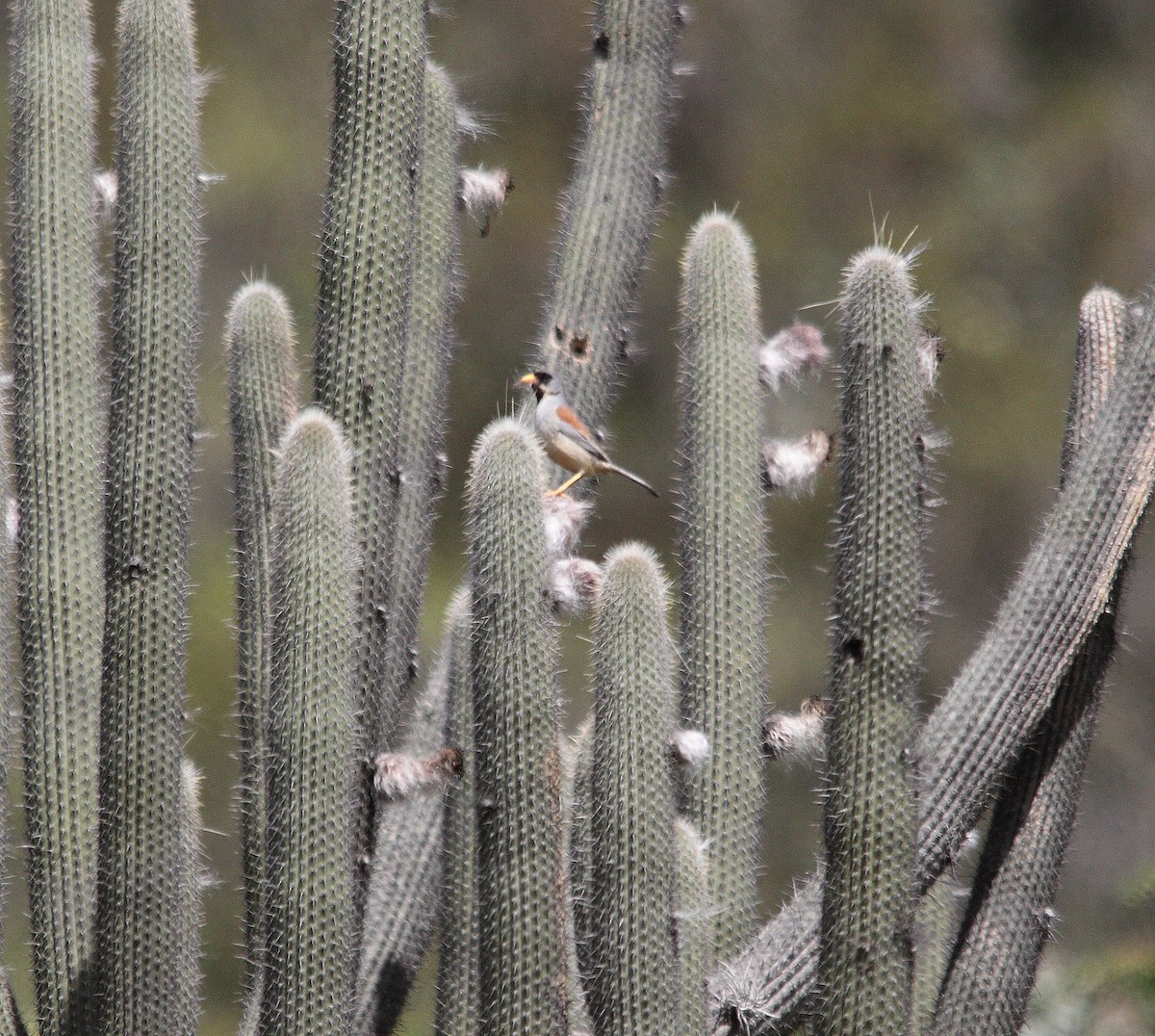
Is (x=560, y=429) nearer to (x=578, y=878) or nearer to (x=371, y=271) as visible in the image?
(x=371, y=271)

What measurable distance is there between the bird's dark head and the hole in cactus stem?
4.49ft

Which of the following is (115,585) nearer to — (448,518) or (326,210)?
(326,210)

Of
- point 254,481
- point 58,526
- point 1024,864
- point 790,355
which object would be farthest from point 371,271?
point 1024,864

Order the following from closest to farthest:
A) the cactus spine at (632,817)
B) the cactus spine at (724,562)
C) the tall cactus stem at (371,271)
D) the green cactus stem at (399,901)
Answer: the cactus spine at (632,817) → the tall cactus stem at (371,271) → the green cactus stem at (399,901) → the cactus spine at (724,562)

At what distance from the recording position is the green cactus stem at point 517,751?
2959mm

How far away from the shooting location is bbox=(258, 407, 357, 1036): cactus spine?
2967mm

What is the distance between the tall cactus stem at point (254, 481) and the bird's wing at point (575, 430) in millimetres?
756

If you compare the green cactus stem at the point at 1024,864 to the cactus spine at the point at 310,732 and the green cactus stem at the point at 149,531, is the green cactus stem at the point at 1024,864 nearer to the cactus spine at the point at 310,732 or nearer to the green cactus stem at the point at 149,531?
the cactus spine at the point at 310,732

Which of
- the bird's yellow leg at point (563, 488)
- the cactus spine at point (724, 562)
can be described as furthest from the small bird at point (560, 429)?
the cactus spine at point (724, 562)

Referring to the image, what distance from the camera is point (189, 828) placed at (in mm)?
3695

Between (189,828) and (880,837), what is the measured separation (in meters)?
1.70

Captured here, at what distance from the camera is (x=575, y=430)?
417 centimetres

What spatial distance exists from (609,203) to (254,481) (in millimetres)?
1332

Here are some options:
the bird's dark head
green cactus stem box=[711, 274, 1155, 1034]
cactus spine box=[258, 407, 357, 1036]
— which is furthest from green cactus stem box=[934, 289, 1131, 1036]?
cactus spine box=[258, 407, 357, 1036]
